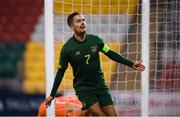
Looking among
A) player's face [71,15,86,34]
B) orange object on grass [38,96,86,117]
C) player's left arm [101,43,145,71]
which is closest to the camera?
player's face [71,15,86,34]

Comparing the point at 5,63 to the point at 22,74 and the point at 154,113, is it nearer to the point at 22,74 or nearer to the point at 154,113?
the point at 22,74

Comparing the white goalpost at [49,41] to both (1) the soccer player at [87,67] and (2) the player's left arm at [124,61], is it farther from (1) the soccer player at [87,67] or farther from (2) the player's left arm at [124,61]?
(2) the player's left arm at [124,61]

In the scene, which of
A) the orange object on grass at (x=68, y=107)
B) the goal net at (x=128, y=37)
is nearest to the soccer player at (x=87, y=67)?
the goal net at (x=128, y=37)

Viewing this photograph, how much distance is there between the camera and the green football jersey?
18.6 ft

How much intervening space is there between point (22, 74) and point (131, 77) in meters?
4.15

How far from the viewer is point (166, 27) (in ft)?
23.4

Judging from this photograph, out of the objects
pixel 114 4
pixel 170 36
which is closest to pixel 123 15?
pixel 114 4

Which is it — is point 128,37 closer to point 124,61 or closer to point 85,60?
point 124,61

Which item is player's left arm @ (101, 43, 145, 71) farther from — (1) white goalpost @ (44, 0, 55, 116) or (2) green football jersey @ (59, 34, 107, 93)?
(1) white goalpost @ (44, 0, 55, 116)

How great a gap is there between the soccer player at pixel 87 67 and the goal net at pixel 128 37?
930 mm

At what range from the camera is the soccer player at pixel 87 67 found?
5.66 metres

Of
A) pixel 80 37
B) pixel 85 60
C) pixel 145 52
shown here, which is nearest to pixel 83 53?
pixel 85 60

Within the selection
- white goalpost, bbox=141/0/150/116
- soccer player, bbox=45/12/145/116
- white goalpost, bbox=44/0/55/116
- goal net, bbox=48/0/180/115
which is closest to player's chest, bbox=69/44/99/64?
soccer player, bbox=45/12/145/116

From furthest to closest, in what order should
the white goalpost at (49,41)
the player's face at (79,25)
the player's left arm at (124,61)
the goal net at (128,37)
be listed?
the goal net at (128,37)
the white goalpost at (49,41)
the player's left arm at (124,61)
the player's face at (79,25)
